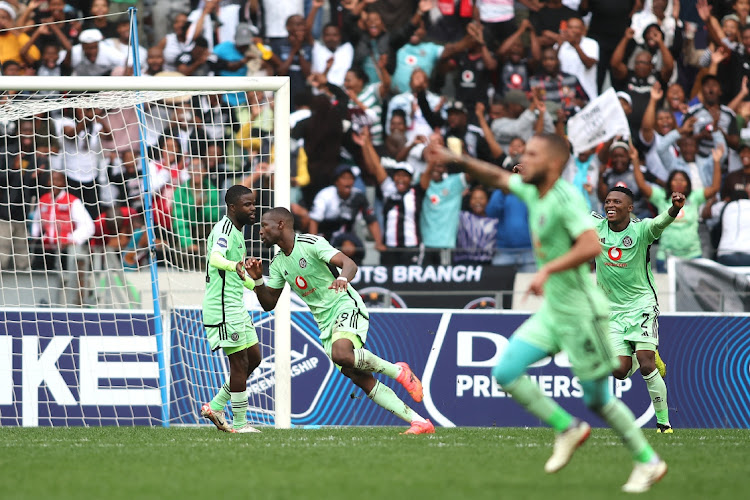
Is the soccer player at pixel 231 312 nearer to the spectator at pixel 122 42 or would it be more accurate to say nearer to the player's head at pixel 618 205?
the player's head at pixel 618 205

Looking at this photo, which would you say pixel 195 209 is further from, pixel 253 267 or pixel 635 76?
pixel 635 76

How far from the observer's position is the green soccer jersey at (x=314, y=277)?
9953 mm

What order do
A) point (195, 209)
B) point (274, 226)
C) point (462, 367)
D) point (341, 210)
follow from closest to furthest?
point (274, 226) → point (462, 367) → point (195, 209) → point (341, 210)

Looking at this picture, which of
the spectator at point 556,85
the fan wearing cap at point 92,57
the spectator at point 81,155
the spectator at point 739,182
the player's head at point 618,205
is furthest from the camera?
the spectator at point 556,85

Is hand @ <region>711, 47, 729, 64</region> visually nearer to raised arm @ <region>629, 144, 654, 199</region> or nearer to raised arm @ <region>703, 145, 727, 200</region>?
raised arm @ <region>703, 145, 727, 200</region>

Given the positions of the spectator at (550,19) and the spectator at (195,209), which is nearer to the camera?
the spectator at (195,209)

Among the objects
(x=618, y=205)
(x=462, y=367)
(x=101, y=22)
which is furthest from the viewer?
(x=101, y=22)

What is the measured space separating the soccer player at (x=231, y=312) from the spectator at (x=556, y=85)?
275 inches

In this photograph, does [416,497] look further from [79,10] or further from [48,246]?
[79,10]

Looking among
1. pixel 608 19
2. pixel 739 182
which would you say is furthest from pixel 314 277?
pixel 608 19

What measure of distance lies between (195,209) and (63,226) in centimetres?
206

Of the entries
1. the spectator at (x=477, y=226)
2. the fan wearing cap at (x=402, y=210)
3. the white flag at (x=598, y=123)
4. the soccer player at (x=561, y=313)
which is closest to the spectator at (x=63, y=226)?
the fan wearing cap at (x=402, y=210)

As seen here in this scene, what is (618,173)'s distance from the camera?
15.4 m

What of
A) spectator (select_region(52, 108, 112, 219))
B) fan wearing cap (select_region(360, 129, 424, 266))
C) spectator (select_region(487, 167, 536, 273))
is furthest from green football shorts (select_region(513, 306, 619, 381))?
spectator (select_region(52, 108, 112, 219))
